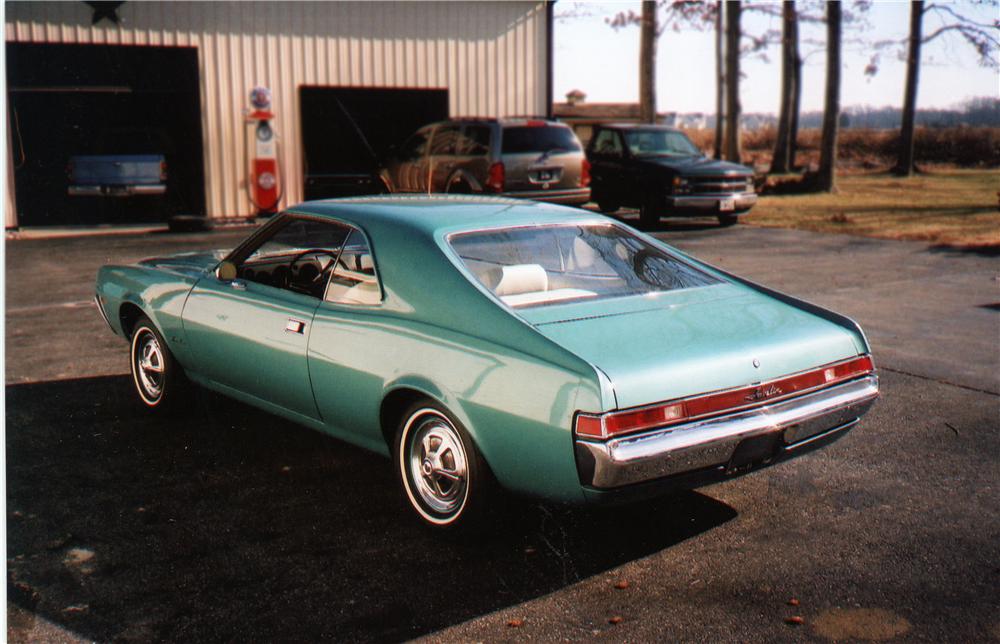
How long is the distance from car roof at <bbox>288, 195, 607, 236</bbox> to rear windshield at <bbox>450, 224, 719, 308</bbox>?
65 mm

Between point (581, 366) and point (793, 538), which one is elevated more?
point (581, 366)

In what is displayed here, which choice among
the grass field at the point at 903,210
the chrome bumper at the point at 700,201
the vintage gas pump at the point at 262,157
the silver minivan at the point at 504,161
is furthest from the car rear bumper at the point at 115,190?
the grass field at the point at 903,210

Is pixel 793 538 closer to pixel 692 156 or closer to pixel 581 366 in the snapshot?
pixel 581 366

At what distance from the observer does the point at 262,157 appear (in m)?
18.7

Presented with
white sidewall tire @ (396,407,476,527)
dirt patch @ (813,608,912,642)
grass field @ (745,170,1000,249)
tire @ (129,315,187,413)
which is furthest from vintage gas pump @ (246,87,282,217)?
dirt patch @ (813,608,912,642)

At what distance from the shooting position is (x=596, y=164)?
1930cm

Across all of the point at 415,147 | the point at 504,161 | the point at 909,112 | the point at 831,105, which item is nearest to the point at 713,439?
the point at 504,161

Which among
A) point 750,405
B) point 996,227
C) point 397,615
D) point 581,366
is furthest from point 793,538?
point 996,227

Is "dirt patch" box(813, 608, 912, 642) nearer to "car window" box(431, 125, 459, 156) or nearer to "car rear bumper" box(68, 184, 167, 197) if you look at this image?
"car window" box(431, 125, 459, 156)

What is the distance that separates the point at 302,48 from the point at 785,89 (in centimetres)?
2282

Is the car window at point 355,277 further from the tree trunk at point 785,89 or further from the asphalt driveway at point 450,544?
the tree trunk at point 785,89

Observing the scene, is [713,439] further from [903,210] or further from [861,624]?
[903,210]

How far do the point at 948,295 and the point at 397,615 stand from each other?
27.8ft

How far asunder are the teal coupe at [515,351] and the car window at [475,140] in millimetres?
10567
